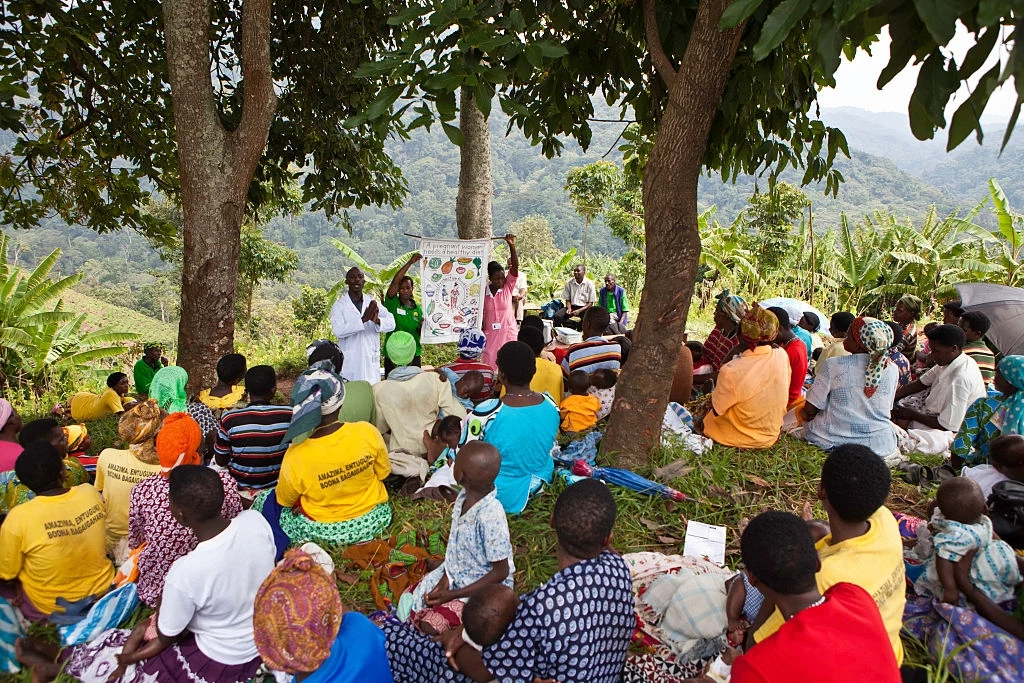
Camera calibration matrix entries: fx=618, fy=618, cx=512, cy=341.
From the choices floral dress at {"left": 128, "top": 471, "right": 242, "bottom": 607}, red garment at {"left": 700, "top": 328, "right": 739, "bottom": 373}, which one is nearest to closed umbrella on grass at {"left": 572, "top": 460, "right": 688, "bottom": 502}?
floral dress at {"left": 128, "top": 471, "right": 242, "bottom": 607}

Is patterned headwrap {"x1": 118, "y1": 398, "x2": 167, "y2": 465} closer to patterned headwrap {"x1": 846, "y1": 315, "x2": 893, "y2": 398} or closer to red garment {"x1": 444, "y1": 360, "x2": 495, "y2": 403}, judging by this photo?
red garment {"x1": 444, "y1": 360, "x2": 495, "y2": 403}

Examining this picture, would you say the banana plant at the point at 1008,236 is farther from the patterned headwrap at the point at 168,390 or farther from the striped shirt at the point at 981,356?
the patterned headwrap at the point at 168,390

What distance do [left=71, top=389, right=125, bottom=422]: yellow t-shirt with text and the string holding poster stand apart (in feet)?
10.4

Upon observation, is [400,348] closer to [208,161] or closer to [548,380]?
[548,380]

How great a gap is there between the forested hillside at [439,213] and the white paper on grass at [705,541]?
2294 cm

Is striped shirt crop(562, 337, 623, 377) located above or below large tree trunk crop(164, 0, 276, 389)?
below

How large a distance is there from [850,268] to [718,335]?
6.69 m

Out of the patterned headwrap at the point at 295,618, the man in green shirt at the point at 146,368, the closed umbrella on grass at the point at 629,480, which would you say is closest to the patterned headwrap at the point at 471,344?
the closed umbrella on grass at the point at 629,480

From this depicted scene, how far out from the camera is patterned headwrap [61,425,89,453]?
4.74 metres

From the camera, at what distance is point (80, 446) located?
494 cm

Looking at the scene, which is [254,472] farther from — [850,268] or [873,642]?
[850,268]

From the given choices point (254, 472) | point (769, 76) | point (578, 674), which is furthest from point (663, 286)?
point (254, 472)

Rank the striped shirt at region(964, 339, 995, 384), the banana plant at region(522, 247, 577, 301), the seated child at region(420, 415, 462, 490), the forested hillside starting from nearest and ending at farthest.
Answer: the seated child at region(420, 415, 462, 490) → the striped shirt at region(964, 339, 995, 384) → the banana plant at region(522, 247, 577, 301) → the forested hillside

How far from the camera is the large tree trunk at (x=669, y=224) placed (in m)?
3.68
